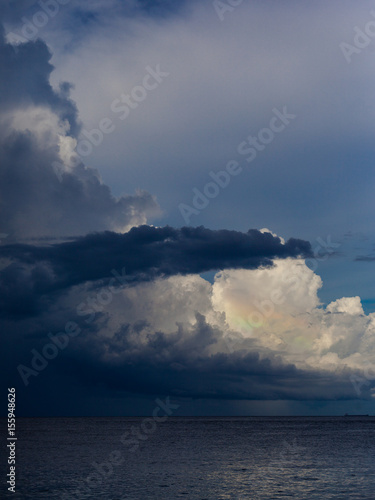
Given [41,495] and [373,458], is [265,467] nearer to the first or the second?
[373,458]

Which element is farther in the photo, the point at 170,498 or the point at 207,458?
the point at 207,458

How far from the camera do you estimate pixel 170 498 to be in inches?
1875

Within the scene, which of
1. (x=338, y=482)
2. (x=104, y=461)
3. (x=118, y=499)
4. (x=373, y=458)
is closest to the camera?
(x=118, y=499)

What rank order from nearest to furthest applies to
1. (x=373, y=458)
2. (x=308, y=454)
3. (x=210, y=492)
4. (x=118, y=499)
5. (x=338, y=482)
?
(x=118, y=499) < (x=210, y=492) < (x=338, y=482) < (x=373, y=458) < (x=308, y=454)

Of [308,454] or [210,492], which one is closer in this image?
[210,492]

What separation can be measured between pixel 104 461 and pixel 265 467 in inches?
990

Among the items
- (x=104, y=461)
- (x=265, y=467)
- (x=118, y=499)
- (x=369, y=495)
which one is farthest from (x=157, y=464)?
(x=369, y=495)

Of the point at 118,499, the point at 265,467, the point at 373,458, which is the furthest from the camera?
the point at 373,458

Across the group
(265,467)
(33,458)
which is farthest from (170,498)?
(33,458)

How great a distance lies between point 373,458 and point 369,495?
41.4 m

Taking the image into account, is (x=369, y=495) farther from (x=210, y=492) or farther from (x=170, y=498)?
(x=170, y=498)

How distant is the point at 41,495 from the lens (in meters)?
48.7

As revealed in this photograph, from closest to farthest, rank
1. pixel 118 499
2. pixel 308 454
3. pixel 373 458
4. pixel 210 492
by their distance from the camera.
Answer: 1. pixel 118 499
2. pixel 210 492
3. pixel 373 458
4. pixel 308 454

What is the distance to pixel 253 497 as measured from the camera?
4791cm
